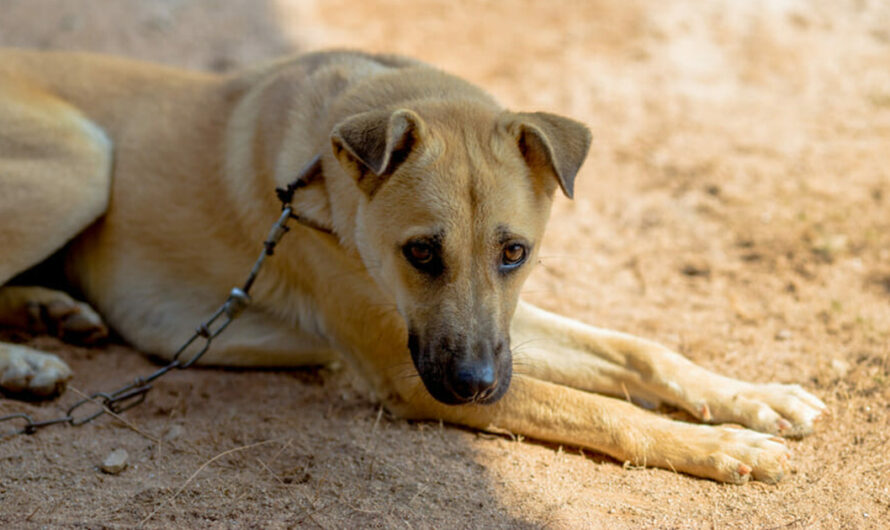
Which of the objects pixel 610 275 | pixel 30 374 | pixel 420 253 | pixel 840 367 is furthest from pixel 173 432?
pixel 840 367

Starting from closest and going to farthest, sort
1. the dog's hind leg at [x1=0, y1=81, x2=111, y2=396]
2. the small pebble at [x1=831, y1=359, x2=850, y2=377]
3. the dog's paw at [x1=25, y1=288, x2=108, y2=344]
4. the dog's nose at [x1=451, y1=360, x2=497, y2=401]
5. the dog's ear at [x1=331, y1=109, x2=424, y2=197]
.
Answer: the dog's nose at [x1=451, y1=360, x2=497, y2=401] → the dog's ear at [x1=331, y1=109, x2=424, y2=197] → the small pebble at [x1=831, y1=359, x2=850, y2=377] → the dog's hind leg at [x1=0, y1=81, x2=111, y2=396] → the dog's paw at [x1=25, y1=288, x2=108, y2=344]

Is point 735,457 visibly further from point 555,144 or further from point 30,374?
point 30,374

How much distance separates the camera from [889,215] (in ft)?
16.1

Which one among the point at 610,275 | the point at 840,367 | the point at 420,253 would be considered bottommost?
the point at 610,275

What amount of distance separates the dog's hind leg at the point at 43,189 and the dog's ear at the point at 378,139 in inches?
65.1

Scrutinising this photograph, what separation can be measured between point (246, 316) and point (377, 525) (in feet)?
5.20

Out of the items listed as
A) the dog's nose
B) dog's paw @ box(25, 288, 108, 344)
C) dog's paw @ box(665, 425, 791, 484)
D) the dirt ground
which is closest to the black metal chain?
the dirt ground

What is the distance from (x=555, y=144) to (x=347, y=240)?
936mm

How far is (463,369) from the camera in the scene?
2730 mm

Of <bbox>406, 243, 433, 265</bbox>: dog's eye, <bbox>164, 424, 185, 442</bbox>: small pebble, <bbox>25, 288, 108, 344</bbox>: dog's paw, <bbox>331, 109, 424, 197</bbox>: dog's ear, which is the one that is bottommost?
<bbox>25, 288, 108, 344</bbox>: dog's paw

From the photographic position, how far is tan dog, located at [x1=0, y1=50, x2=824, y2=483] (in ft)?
9.55

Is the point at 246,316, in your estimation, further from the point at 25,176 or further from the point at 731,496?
the point at 731,496

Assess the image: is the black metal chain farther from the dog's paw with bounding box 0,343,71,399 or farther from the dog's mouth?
the dog's mouth

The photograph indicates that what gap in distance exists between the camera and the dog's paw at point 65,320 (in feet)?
13.2
